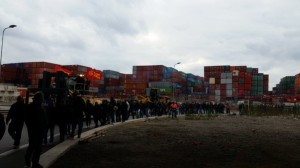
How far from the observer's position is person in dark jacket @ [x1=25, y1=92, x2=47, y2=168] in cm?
739

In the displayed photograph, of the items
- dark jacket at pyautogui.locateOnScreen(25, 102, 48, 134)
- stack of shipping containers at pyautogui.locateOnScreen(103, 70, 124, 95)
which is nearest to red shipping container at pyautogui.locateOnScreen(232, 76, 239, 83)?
stack of shipping containers at pyautogui.locateOnScreen(103, 70, 124, 95)

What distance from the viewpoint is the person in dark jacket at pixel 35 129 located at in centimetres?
739

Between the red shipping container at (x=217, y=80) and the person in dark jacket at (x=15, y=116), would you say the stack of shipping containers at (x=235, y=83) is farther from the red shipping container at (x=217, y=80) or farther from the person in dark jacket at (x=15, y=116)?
the person in dark jacket at (x=15, y=116)

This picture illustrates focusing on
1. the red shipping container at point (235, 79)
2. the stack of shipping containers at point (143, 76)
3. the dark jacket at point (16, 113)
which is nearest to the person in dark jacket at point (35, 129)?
the dark jacket at point (16, 113)

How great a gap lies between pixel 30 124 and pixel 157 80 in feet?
245

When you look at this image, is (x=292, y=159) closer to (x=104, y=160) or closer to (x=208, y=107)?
(x=104, y=160)

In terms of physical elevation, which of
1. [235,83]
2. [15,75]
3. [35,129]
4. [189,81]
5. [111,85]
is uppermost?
[189,81]

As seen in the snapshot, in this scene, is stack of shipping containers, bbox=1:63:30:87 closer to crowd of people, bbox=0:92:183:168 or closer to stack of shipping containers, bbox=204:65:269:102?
stack of shipping containers, bbox=204:65:269:102

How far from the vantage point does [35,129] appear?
7.45m

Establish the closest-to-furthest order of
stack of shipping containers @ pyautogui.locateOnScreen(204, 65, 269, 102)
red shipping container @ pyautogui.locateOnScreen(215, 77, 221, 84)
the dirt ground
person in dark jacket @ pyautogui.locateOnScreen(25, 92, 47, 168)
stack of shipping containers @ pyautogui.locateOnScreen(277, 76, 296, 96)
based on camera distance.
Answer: person in dark jacket @ pyautogui.locateOnScreen(25, 92, 47, 168) → the dirt ground → stack of shipping containers @ pyautogui.locateOnScreen(204, 65, 269, 102) → red shipping container @ pyautogui.locateOnScreen(215, 77, 221, 84) → stack of shipping containers @ pyautogui.locateOnScreen(277, 76, 296, 96)

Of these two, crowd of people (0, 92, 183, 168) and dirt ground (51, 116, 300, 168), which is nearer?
crowd of people (0, 92, 183, 168)

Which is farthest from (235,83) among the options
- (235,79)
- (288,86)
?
(288,86)

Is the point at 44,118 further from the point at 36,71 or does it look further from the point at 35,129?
the point at 36,71

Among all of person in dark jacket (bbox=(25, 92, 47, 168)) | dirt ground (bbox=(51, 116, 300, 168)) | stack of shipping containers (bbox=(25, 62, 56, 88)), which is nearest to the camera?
person in dark jacket (bbox=(25, 92, 47, 168))
